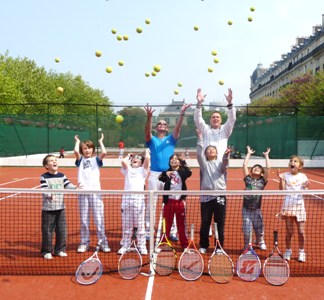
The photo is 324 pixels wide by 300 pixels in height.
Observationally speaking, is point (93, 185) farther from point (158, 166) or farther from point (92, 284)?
point (92, 284)

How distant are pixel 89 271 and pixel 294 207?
293cm

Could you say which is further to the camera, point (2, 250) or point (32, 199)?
point (32, 199)

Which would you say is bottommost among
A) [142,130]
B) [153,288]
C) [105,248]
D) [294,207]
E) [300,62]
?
[153,288]

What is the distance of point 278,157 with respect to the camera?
22047 millimetres

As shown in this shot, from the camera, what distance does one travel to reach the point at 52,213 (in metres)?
5.39

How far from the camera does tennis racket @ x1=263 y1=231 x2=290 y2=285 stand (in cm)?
442

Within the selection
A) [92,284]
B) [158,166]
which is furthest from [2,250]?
[158,166]

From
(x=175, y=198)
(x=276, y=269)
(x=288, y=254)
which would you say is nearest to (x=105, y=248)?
(x=175, y=198)

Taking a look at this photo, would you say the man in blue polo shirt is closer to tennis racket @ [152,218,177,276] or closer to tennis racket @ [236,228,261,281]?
tennis racket @ [152,218,177,276]

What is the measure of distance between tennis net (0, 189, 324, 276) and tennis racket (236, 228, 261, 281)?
0.57 meters

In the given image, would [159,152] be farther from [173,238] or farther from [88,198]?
[173,238]

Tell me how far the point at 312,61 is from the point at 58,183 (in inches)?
2180

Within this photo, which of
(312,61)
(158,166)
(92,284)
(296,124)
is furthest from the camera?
(312,61)

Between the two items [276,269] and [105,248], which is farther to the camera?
[105,248]
